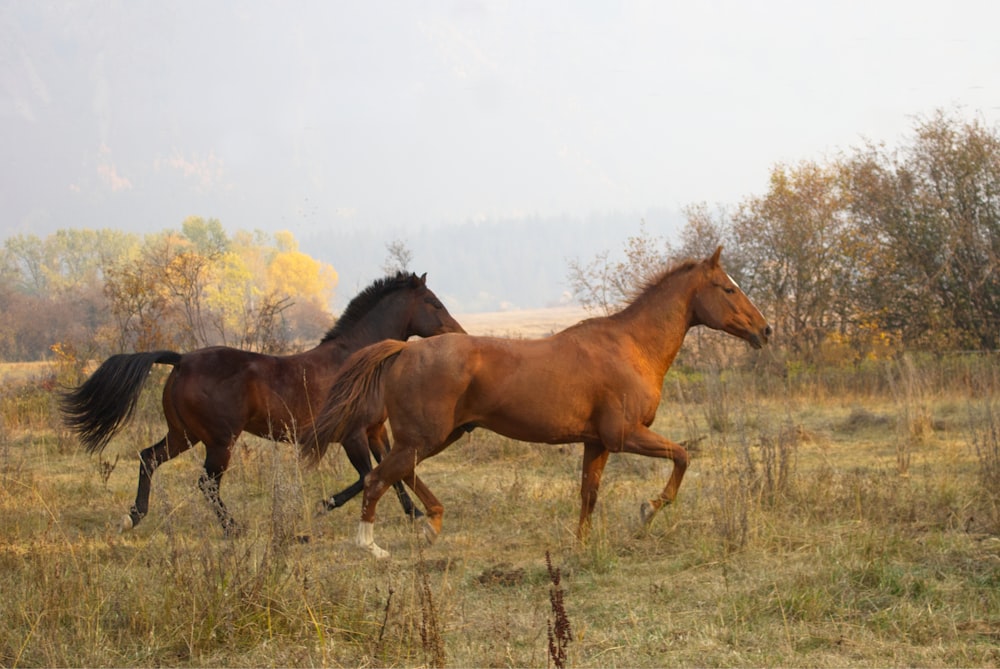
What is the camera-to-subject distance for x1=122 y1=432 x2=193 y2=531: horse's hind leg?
22.9 ft

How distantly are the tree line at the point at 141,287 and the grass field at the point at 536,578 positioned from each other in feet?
20.6

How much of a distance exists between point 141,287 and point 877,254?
43.4 ft

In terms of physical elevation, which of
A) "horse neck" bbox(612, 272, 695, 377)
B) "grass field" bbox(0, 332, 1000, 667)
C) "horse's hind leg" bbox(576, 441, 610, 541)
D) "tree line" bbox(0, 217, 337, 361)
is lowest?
"grass field" bbox(0, 332, 1000, 667)

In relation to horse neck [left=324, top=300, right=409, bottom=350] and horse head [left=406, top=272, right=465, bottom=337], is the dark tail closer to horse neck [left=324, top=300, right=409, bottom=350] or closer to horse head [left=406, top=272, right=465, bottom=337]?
horse neck [left=324, top=300, right=409, bottom=350]

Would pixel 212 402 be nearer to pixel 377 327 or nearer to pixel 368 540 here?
pixel 377 327

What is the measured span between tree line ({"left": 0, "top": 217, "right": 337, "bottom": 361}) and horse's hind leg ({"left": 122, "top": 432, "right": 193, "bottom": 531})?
4.47 meters

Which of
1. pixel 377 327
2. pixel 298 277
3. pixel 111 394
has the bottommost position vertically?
pixel 111 394

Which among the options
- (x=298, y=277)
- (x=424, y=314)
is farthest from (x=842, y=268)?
(x=298, y=277)

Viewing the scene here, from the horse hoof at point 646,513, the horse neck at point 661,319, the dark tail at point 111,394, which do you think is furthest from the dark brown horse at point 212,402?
the horse neck at point 661,319

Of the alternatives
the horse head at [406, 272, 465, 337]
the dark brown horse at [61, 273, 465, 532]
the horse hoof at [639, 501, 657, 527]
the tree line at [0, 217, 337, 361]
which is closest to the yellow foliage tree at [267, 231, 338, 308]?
the tree line at [0, 217, 337, 361]

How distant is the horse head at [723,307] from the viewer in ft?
23.0

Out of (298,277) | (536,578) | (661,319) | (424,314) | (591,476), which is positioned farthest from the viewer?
(298,277)

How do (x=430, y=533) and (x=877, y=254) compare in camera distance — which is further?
(x=877, y=254)

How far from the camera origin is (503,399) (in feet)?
20.5
